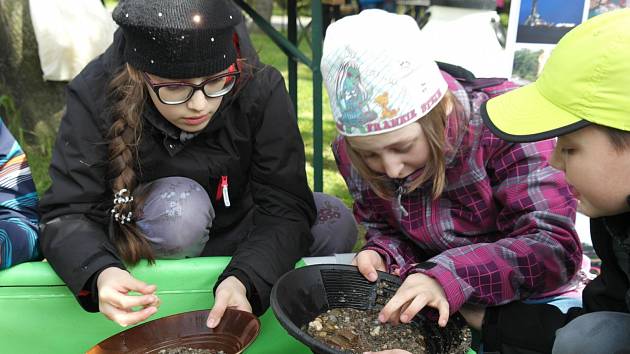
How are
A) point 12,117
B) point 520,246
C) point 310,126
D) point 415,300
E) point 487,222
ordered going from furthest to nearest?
point 310,126, point 12,117, point 487,222, point 520,246, point 415,300

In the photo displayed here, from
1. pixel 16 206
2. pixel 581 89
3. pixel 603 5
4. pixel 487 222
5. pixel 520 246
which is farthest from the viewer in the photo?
pixel 603 5

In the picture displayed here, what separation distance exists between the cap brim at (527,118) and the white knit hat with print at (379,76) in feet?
0.52

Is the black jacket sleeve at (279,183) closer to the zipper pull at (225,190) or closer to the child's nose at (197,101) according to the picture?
the zipper pull at (225,190)

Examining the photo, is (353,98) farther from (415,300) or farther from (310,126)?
(310,126)

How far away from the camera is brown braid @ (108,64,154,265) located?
158cm

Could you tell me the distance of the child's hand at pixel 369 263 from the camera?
4.85ft

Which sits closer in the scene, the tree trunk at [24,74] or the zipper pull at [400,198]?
the zipper pull at [400,198]

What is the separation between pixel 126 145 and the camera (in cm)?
163

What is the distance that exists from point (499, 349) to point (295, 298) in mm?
456

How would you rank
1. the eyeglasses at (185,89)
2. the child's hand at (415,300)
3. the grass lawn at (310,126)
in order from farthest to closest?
the grass lawn at (310,126) < the eyeglasses at (185,89) < the child's hand at (415,300)

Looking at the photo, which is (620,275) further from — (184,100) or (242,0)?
(242,0)

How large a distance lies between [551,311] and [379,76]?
0.62 meters

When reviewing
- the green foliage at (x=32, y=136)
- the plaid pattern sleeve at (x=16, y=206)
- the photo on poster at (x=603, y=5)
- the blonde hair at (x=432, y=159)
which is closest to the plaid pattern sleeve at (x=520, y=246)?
the blonde hair at (x=432, y=159)

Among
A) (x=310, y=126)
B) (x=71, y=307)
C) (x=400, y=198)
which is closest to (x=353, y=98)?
(x=400, y=198)
